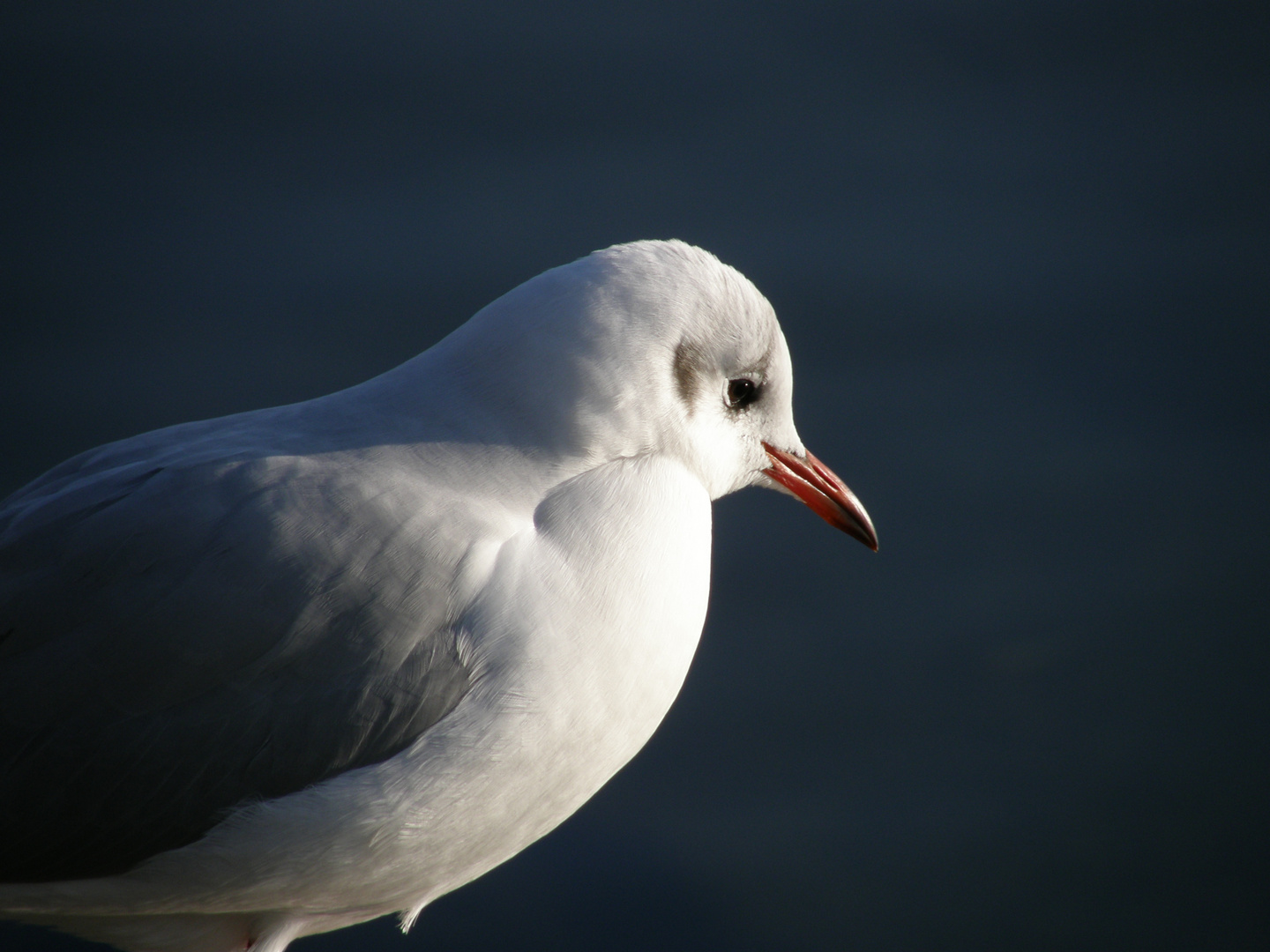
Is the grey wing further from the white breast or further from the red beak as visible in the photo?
the red beak

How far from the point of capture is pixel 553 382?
950mm

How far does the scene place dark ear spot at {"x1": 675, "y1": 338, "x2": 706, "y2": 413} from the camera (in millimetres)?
984

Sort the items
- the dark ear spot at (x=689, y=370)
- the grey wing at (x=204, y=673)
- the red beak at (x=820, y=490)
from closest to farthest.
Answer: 1. the grey wing at (x=204, y=673)
2. the dark ear spot at (x=689, y=370)
3. the red beak at (x=820, y=490)

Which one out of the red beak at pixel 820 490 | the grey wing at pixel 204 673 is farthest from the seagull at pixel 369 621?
the red beak at pixel 820 490

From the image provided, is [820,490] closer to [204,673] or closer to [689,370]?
[689,370]

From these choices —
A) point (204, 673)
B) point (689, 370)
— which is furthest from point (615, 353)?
point (204, 673)

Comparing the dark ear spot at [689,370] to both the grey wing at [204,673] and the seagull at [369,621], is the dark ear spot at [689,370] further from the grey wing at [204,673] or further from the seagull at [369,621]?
the grey wing at [204,673]

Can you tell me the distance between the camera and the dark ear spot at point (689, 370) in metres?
0.98

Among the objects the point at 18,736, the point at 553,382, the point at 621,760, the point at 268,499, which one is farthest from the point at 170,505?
the point at 621,760

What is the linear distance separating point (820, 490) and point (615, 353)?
0.32m

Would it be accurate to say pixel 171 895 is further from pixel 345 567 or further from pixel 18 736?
pixel 345 567

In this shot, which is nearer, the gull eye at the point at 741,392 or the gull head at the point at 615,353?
the gull head at the point at 615,353

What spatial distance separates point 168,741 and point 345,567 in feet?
0.56

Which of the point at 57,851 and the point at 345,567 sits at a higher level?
the point at 345,567
